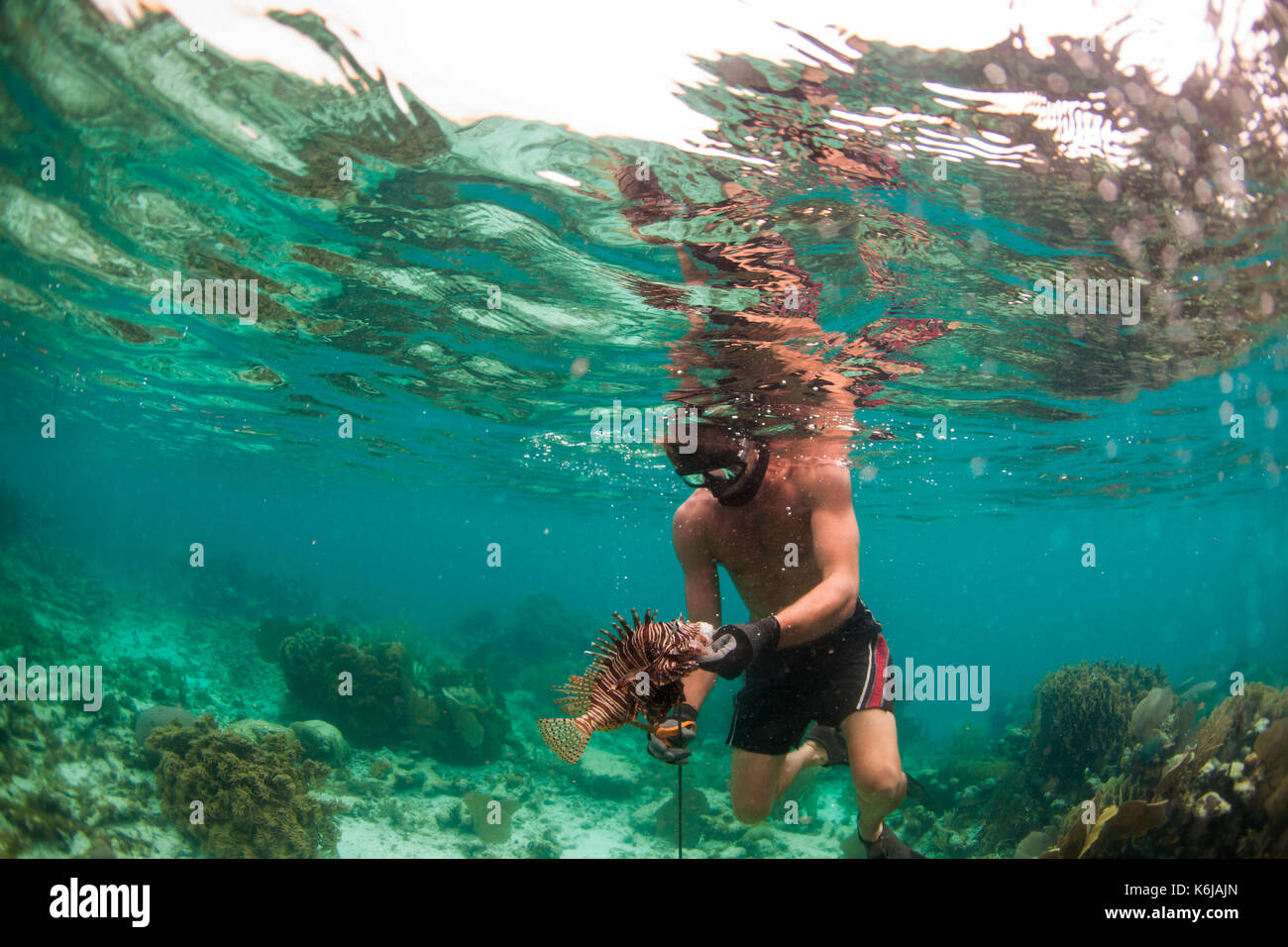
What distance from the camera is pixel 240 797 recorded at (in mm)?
8898

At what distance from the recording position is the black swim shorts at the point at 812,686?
5336 mm

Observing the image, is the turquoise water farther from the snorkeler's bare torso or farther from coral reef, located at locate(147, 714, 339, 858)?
the snorkeler's bare torso

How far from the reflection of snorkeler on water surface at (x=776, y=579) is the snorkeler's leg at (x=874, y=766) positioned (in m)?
0.01

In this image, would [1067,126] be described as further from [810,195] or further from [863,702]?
[863,702]

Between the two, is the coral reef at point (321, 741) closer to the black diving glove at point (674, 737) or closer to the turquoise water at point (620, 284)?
the turquoise water at point (620, 284)

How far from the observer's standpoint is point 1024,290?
7.94 meters

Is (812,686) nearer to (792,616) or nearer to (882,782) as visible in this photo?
(882,782)

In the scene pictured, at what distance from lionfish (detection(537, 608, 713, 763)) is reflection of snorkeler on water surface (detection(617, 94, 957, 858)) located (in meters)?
0.23

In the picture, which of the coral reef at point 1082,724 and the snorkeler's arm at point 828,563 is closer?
the snorkeler's arm at point 828,563

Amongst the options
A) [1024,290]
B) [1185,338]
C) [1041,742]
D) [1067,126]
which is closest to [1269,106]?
[1067,126]

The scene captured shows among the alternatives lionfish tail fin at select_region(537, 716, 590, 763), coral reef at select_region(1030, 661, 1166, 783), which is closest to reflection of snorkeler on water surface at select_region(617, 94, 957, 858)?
lionfish tail fin at select_region(537, 716, 590, 763)

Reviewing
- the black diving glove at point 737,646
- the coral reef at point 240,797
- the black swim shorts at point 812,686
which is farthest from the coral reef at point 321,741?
the black diving glove at point 737,646

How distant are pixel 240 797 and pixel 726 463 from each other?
342 inches

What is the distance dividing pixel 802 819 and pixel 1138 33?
45.7 feet
